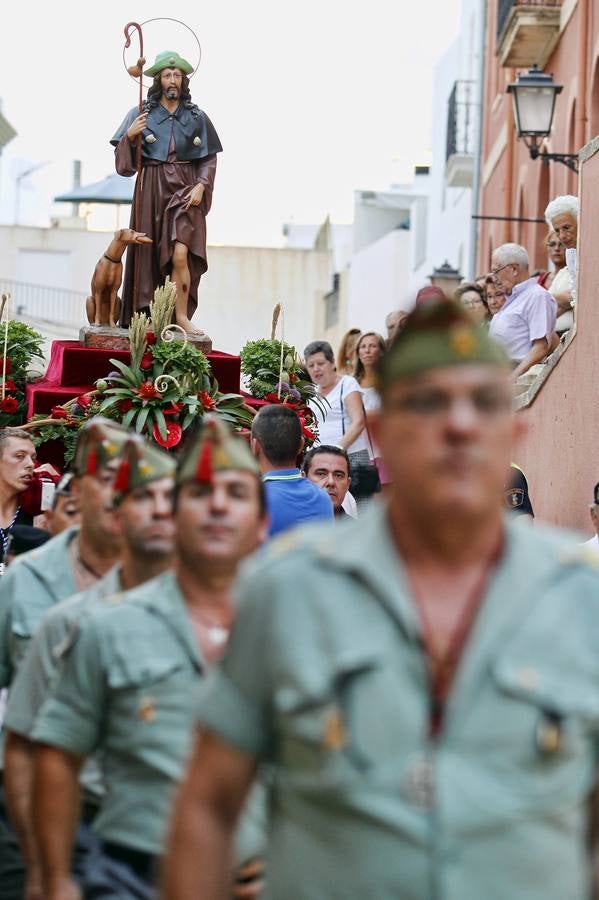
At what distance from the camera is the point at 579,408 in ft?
Result: 39.1

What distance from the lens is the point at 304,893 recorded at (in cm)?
284

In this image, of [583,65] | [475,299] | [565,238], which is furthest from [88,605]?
[583,65]

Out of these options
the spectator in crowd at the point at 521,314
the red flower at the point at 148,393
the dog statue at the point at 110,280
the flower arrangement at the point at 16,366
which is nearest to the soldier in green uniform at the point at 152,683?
the red flower at the point at 148,393

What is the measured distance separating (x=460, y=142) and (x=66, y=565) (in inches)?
1084

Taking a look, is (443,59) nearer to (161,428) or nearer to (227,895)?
(161,428)

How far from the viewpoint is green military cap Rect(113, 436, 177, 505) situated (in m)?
4.91

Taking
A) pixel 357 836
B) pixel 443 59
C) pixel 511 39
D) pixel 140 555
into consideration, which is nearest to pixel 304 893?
pixel 357 836

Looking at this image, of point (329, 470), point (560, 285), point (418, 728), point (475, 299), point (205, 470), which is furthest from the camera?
point (475, 299)

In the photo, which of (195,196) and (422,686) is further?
(195,196)

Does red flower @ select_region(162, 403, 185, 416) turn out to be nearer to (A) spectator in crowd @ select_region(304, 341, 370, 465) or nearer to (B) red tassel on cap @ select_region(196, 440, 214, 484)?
(A) spectator in crowd @ select_region(304, 341, 370, 465)

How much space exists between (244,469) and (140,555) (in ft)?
2.43

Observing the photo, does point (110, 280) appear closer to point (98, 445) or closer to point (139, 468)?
point (98, 445)

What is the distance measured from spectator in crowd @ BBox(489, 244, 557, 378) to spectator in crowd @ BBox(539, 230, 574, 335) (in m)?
0.14

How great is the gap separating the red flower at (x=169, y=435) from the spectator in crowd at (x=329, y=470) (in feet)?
3.76
